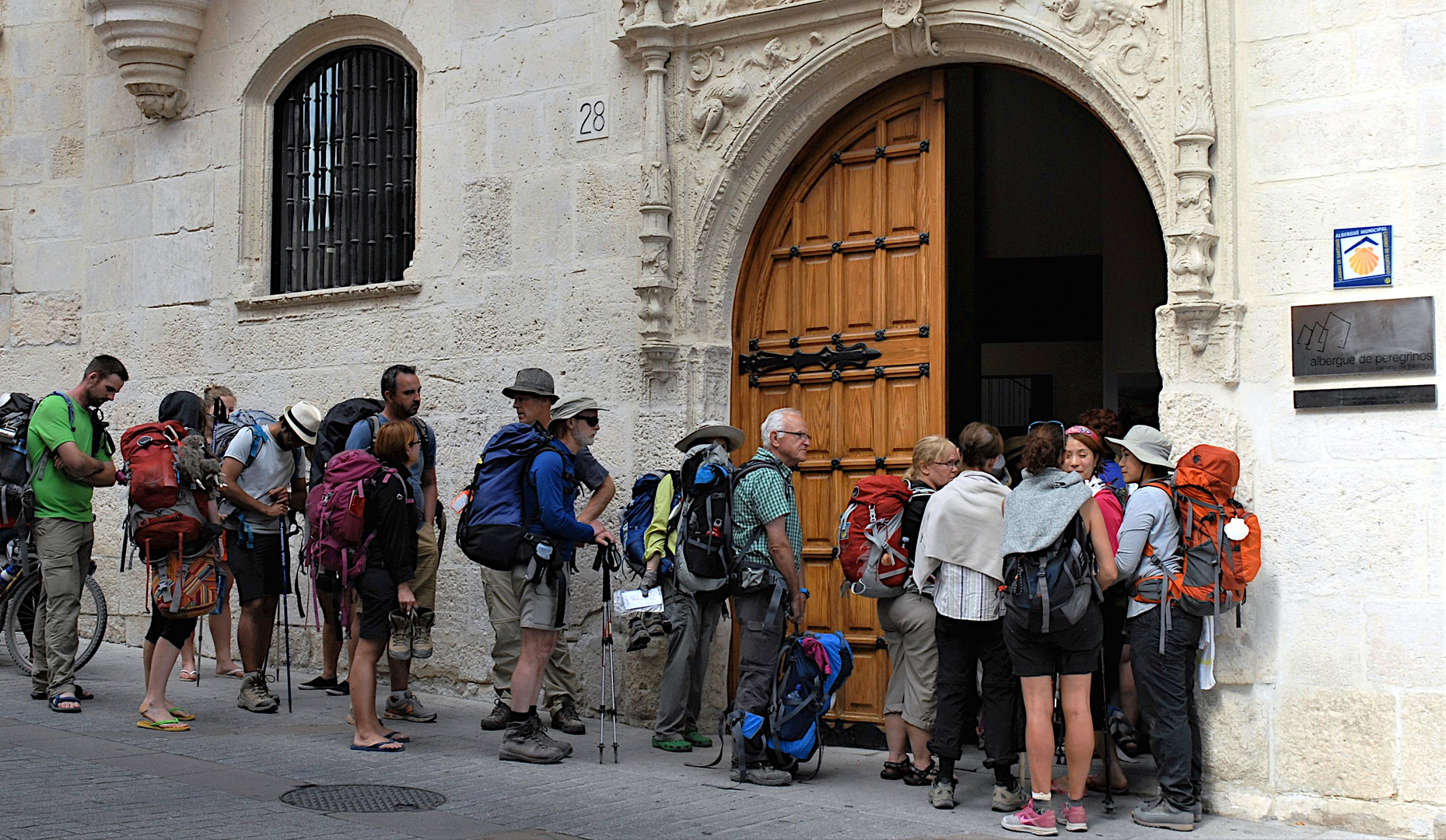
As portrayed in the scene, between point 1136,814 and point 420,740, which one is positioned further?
point 420,740

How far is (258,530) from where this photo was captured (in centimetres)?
857

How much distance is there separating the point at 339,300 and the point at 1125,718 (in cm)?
588

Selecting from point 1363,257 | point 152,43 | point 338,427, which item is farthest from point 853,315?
point 152,43

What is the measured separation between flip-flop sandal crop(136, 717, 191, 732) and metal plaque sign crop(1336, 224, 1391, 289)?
6076 mm

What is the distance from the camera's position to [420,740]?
778 cm

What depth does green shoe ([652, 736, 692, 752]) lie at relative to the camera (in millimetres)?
7773

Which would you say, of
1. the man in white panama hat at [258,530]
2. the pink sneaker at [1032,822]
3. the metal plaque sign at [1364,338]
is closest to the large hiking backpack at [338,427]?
the man in white panama hat at [258,530]

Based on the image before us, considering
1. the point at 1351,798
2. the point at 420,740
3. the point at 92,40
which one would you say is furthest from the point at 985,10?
the point at 92,40

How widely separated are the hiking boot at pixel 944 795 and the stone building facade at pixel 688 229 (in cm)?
117

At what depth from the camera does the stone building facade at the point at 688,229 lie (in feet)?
20.7

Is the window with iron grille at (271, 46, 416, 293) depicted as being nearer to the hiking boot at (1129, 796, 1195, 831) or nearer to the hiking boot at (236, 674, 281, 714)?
the hiking boot at (236, 674, 281, 714)

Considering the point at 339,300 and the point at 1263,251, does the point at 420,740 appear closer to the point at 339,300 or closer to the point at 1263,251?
the point at 339,300

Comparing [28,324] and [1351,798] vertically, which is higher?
[28,324]

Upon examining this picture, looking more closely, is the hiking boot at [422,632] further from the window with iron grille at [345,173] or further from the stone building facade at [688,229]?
the window with iron grille at [345,173]
